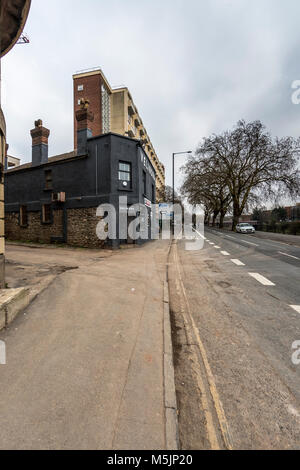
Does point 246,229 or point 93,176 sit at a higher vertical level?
point 93,176

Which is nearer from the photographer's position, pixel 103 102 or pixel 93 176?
pixel 93 176

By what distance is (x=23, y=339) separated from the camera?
3.25 m

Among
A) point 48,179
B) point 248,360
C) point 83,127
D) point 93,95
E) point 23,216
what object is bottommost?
point 248,360

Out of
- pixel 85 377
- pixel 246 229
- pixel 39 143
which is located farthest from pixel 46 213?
pixel 246 229

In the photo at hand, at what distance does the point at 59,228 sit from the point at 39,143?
794 cm

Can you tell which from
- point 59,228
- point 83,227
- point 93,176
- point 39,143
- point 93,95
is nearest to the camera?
point 93,176

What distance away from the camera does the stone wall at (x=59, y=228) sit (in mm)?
14188

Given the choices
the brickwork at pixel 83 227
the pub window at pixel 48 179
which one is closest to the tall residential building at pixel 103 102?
the pub window at pixel 48 179

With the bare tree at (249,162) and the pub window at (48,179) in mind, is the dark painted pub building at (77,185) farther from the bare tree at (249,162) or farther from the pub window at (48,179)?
the bare tree at (249,162)

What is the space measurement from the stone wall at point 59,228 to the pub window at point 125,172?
3162mm

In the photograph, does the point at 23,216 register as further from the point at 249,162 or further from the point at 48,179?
Result: the point at 249,162

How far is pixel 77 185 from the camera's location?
48.8 feet

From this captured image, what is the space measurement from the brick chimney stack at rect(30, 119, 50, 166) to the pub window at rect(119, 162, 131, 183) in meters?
7.66

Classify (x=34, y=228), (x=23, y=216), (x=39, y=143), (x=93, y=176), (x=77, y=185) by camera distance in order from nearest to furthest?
(x=93, y=176), (x=77, y=185), (x=34, y=228), (x=39, y=143), (x=23, y=216)
